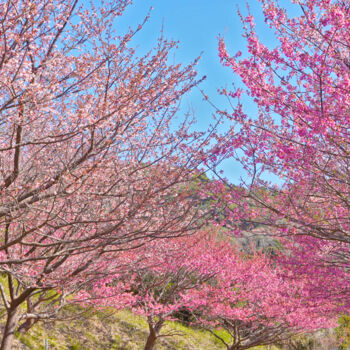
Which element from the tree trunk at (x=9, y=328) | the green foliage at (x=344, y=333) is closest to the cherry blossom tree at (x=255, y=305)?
the tree trunk at (x=9, y=328)

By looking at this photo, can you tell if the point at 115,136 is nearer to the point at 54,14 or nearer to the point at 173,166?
the point at 173,166

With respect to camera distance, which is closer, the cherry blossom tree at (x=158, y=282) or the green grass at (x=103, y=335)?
the cherry blossom tree at (x=158, y=282)

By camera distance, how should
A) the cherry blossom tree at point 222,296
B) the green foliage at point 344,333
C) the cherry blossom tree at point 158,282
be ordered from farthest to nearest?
the green foliage at point 344,333, the cherry blossom tree at point 222,296, the cherry blossom tree at point 158,282

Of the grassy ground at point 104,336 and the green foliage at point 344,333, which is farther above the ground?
the green foliage at point 344,333

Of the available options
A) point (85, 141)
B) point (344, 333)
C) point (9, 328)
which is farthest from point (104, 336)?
point (344, 333)

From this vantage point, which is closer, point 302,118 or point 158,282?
point 302,118

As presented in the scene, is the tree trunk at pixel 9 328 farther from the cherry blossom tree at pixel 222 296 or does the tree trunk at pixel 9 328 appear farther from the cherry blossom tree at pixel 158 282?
the cherry blossom tree at pixel 222 296

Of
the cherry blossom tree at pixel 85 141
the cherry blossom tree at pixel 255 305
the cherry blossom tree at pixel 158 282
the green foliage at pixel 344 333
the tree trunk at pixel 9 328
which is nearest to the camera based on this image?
the cherry blossom tree at pixel 85 141

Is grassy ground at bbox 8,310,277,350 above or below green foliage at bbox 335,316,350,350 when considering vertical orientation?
below

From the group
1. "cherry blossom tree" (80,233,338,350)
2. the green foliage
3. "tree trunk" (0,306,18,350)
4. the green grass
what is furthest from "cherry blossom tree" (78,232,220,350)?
the green foliage

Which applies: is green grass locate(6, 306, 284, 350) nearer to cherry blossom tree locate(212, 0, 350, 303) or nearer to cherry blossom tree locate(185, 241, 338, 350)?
cherry blossom tree locate(185, 241, 338, 350)

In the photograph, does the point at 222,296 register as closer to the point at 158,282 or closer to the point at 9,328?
the point at 158,282

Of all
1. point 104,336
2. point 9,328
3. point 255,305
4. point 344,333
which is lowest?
point 104,336

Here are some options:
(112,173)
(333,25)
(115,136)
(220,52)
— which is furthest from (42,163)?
(333,25)
